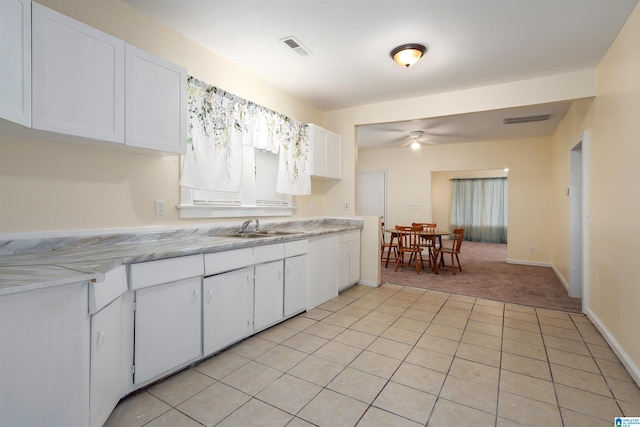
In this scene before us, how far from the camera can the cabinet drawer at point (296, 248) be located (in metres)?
2.97

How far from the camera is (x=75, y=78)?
1747mm

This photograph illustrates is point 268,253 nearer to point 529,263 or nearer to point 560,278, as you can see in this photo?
point 560,278

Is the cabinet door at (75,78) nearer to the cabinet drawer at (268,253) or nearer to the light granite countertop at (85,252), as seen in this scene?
the light granite countertop at (85,252)

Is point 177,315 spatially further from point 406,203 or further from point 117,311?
point 406,203

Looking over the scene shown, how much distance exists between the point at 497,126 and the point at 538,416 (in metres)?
4.84

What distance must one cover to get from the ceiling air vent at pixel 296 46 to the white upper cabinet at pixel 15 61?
1.69m

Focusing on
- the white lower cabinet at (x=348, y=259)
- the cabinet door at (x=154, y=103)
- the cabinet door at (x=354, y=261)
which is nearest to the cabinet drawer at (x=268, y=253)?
the cabinet door at (x=154, y=103)

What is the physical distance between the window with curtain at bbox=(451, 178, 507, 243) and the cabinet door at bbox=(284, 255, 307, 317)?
8.00 metres

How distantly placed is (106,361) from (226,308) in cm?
87

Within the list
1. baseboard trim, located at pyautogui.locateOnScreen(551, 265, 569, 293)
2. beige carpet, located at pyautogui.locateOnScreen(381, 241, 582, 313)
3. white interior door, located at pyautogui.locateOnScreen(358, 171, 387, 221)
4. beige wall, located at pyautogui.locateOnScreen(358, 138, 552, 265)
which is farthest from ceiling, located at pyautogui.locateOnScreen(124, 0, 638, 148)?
white interior door, located at pyautogui.locateOnScreen(358, 171, 387, 221)

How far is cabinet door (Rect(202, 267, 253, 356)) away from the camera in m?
2.19

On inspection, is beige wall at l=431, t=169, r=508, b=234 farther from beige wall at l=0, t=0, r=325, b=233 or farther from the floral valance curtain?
beige wall at l=0, t=0, r=325, b=233

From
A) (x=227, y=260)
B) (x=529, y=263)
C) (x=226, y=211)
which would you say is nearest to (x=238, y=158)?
(x=226, y=211)

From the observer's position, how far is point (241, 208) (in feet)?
10.5
